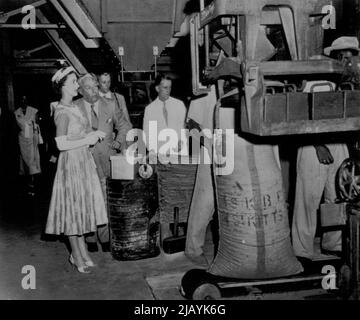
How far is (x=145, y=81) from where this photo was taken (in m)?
7.67

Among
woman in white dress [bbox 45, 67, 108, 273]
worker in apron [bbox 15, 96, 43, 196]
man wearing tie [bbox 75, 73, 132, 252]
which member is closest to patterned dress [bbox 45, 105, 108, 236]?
woman in white dress [bbox 45, 67, 108, 273]

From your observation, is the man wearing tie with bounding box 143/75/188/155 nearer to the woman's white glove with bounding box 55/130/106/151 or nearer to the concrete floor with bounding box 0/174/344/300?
the woman's white glove with bounding box 55/130/106/151

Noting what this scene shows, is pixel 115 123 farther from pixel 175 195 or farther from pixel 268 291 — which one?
pixel 268 291

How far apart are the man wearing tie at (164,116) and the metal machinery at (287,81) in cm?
163

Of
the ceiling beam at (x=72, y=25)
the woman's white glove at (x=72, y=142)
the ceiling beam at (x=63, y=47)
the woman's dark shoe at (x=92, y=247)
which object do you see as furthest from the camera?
the ceiling beam at (x=63, y=47)

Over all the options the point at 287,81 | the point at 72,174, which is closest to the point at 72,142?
the point at 72,174

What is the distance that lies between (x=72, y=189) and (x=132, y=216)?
0.70 meters

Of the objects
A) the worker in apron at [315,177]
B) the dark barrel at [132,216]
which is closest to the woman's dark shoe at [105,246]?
the dark barrel at [132,216]

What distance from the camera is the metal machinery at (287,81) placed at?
272 cm

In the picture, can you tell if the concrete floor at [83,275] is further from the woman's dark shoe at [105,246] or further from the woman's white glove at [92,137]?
the woman's white glove at [92,137]

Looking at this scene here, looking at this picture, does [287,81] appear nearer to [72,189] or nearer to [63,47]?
[72,189]

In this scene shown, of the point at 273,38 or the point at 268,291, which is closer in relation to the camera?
the point at 268,291
